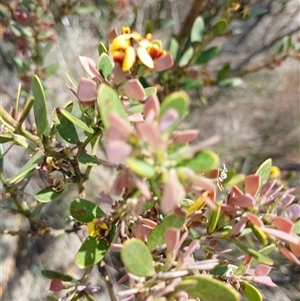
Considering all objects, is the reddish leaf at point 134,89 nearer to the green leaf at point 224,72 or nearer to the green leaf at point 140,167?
the green leaf at point 140,167

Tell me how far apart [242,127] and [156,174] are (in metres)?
2.42

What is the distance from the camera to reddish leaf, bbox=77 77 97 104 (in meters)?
0.58

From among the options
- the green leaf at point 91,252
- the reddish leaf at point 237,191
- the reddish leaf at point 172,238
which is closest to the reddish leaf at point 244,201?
the reddish leaf at point 237,191

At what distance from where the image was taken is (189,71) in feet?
5.77

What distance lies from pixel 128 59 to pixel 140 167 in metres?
0.24

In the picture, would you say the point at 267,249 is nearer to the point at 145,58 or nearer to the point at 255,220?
the point at 255,220

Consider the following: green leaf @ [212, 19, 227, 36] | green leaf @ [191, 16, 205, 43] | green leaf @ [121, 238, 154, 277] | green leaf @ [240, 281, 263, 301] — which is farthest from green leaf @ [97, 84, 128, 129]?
green leaf @ [191, 16, 205, 43]

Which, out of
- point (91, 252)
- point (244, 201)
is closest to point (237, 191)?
point (244, 201)

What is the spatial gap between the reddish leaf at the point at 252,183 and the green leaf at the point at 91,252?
0.25 m

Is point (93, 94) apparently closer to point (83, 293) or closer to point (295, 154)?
point (83, 293)

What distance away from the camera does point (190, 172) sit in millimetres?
404

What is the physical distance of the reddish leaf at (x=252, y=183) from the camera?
0.61m

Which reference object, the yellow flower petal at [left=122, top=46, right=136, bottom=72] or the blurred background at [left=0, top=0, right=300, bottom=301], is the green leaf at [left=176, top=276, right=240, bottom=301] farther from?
the blurred background at [left=0, top=0, right=300, bottom=301]

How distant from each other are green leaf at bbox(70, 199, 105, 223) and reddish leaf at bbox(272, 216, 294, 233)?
0.28 m
